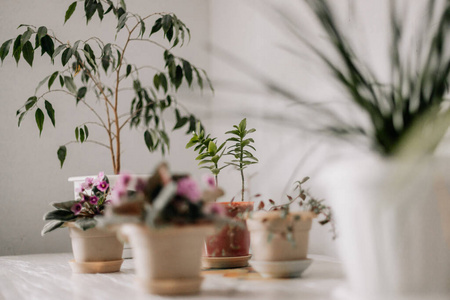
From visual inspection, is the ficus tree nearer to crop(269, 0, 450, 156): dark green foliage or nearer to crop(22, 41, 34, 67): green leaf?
crop(22, 41, 34, 67): green leaf

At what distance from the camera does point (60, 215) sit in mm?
1488

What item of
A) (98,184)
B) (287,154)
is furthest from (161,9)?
(98,184)

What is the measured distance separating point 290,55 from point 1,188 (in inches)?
60.4

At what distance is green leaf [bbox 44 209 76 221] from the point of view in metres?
1.47

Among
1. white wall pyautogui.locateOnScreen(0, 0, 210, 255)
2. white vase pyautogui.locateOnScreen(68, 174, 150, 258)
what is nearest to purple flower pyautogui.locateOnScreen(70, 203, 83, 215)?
white vase pyautogui.locateOnScreen(68, 174, 150, 258)

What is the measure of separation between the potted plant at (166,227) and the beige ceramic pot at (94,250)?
49 cm

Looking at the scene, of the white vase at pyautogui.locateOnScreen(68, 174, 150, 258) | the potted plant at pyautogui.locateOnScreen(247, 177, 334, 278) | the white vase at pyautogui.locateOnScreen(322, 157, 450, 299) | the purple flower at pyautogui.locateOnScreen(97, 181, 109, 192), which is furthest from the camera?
the white vase at pyautogui.locateOnScreen(68, 174, 150, 258)

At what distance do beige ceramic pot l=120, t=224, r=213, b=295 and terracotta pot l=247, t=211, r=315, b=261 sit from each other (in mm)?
217

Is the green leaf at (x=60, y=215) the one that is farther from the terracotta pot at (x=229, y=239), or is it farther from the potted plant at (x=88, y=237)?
the terracotta pot at (x=229, y=239)

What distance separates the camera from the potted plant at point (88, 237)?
4.83 ft

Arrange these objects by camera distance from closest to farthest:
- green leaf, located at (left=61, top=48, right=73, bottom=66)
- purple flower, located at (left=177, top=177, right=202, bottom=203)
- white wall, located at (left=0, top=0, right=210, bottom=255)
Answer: purple flower, located at (left=177, top=177, right=202, bottom=203) < green leaf, located at (left=61, top=48, right=73, bottom=66) < white wall, located at (left=0, top=0, right=210, bottom=255)

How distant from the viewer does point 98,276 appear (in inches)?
55.1

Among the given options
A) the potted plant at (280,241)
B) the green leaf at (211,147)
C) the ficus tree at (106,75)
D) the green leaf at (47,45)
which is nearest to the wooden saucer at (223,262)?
the potted plant at (280,241)

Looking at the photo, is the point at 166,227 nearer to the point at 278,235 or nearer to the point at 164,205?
the point at 164,205
